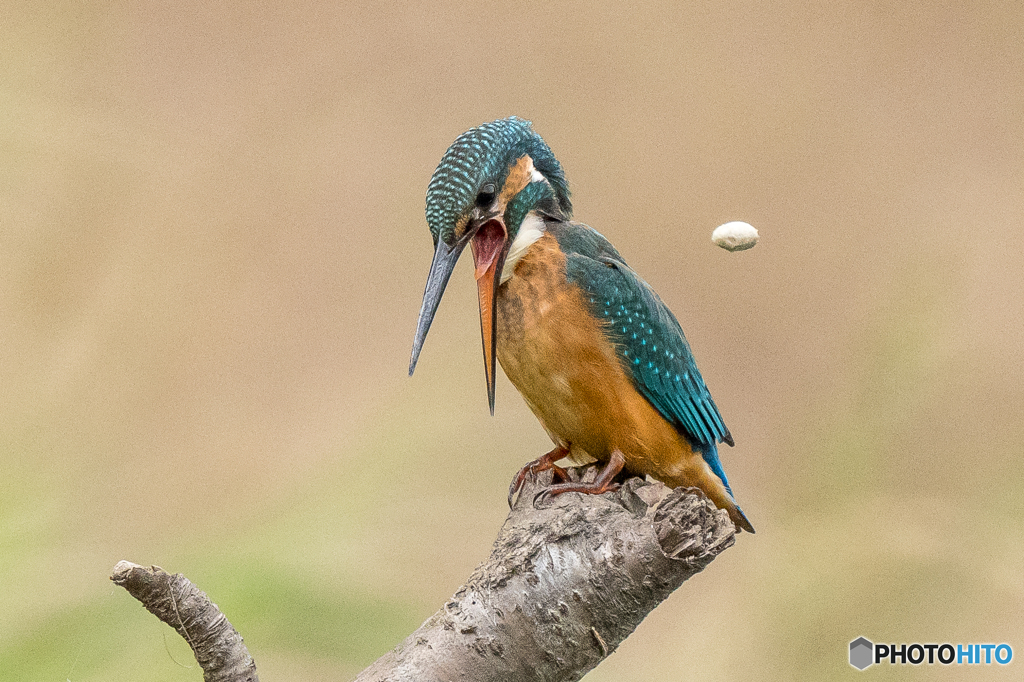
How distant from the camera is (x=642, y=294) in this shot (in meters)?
1.43

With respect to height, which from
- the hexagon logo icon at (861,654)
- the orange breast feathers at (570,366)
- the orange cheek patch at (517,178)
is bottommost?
the hexagon logo icon at (861,654)

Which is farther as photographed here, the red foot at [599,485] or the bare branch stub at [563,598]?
the red foot at [599,485]

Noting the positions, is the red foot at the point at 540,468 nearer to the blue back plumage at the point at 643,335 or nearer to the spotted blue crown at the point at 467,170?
the blue back plumage at the point at 643,335

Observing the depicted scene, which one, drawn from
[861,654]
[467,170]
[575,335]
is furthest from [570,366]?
[861,654]

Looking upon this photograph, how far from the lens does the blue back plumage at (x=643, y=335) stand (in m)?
1.39

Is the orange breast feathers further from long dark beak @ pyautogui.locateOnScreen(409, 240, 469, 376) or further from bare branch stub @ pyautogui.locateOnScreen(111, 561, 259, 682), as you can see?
bare branch stub @ pyautogui.locateOnScreen(111, 561, 259, 682)

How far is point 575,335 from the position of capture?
4.54 feet

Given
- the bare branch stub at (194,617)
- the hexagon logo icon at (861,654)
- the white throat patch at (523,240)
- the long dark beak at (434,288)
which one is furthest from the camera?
the hexagon logo icon at (861,654)

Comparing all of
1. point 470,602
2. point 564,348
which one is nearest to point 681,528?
point 470,602

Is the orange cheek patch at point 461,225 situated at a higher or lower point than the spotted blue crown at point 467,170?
lower

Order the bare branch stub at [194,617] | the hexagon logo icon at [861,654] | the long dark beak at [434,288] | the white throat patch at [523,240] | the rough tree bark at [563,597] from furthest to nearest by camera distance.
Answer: the hexagon logo icon at [861,654], the white throat patch at [523,240], the long dark beak at [434,288], the rough tree bark at [563,597], the bare branch stub at [194,617]

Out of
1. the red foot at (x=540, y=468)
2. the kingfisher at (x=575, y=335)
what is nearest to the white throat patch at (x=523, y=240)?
the kingfisher at (x=575, y=335)

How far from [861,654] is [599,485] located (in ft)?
2.79

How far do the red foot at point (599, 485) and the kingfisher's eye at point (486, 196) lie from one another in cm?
38
